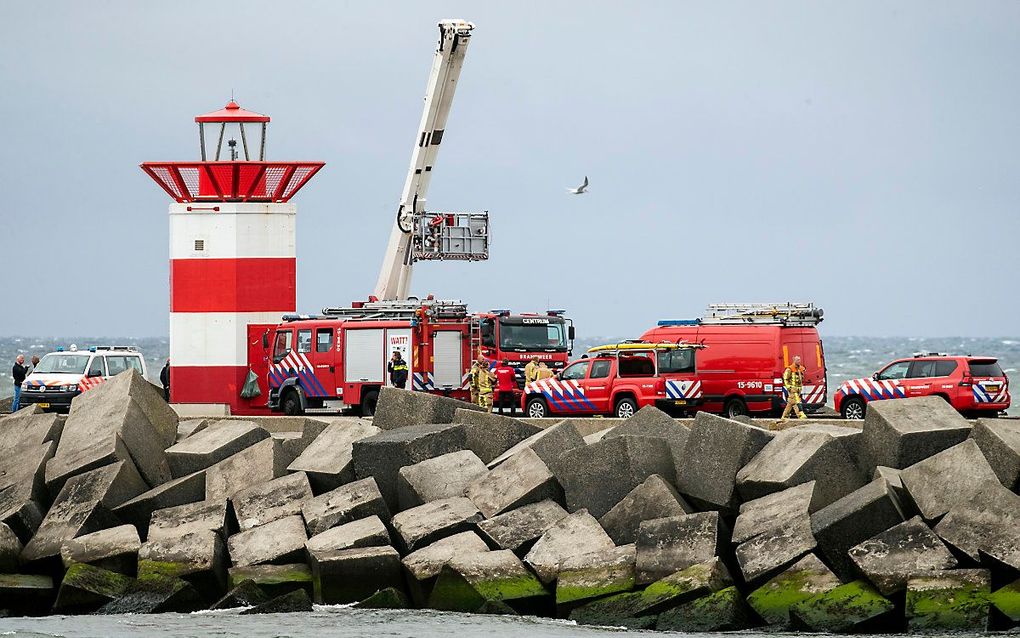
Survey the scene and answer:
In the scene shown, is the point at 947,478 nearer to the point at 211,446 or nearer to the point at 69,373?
the point at 211,446

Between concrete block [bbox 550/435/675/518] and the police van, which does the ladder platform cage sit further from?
concrete block [bbox 550/435/675/518]

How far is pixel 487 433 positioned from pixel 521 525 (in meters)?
3.03

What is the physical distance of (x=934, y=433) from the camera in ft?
60.1

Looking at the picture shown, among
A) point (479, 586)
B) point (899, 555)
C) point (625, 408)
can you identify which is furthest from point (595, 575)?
point (625, 408)

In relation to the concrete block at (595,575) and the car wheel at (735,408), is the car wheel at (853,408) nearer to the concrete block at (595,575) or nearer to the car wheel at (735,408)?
the car wheel at (735,408)

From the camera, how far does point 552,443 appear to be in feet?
64.6

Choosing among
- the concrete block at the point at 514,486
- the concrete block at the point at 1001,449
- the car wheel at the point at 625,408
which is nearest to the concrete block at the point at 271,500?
the concrete block at the point at 514,486

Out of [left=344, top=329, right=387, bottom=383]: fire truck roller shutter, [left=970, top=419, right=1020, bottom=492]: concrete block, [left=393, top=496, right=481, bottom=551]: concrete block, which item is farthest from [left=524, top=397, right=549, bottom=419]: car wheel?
[left=970, top=419, right=1020, bottom=492]: concrete block

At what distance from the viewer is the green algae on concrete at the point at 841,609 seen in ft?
51.0

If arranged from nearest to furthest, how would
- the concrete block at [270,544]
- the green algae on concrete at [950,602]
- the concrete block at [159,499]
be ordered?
the green algae on concrete at [950,602], the concrete block at [270,544], the concrete block at [159,499]

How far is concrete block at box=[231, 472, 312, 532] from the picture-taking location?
19.1 meters

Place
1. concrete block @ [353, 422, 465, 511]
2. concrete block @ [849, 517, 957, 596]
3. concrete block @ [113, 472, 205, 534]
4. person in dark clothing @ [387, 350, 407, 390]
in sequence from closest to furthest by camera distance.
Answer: concrete block @ [849, 517, 957, 596] → concrete block @ [113, 472, 205, 534] → concrete block @ [353, 422, 465, 511] → person in dark clothing @ [387, 350, 407, 390]

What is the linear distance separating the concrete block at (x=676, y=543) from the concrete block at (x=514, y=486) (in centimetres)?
176

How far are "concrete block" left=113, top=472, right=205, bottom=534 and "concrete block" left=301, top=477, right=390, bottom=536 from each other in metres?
1.92
